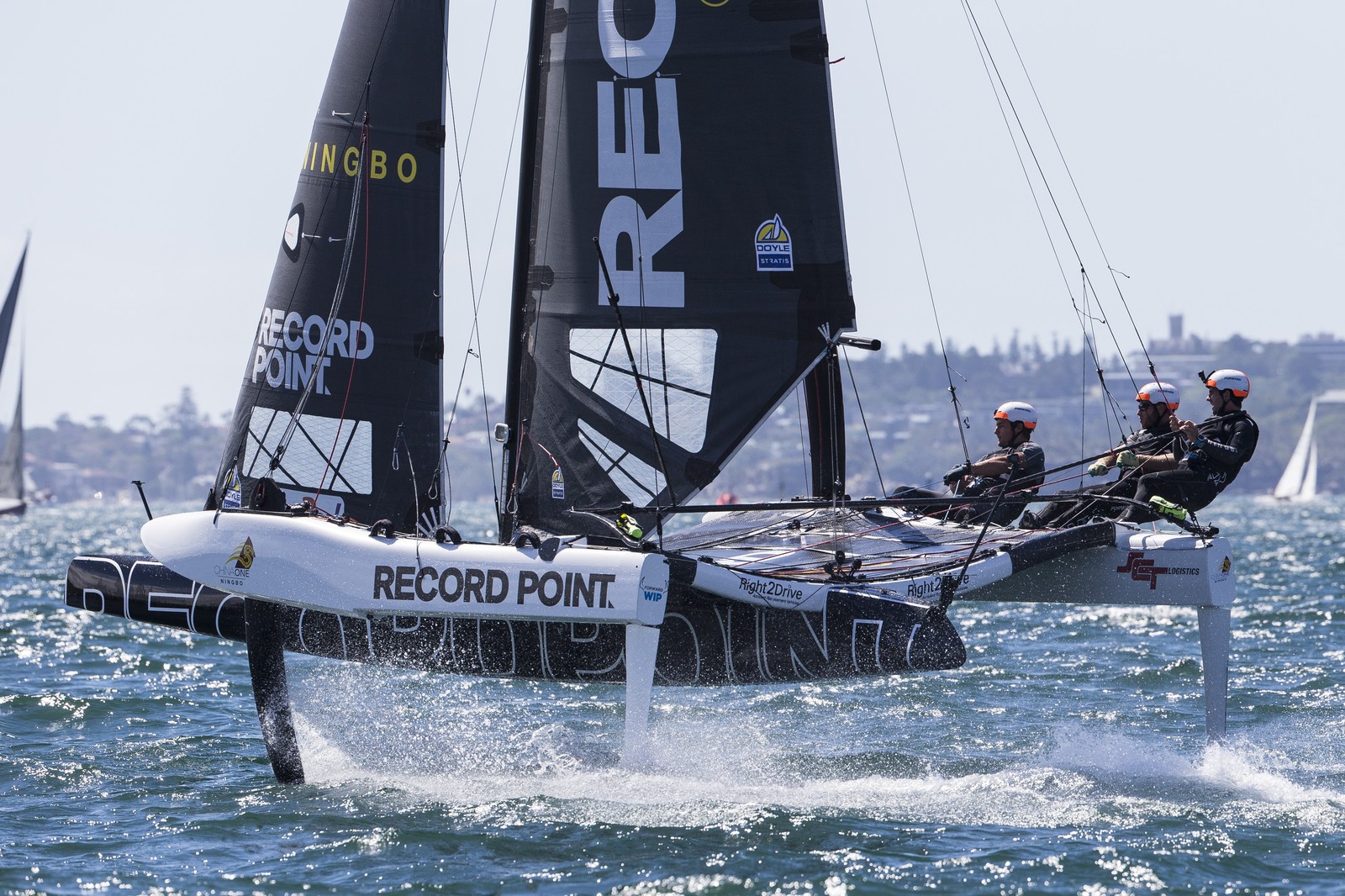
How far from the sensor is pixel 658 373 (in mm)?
8305

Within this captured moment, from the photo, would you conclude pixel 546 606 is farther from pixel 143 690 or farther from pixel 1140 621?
pixel 1140 621

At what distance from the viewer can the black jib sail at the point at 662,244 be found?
828 centimetres

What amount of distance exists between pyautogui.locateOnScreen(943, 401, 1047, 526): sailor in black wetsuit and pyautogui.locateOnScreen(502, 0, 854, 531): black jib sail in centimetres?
107

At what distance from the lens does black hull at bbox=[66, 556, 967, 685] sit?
6.80m

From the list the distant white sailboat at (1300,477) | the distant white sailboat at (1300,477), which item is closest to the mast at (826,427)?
the distant white sailboat at (1300,477)

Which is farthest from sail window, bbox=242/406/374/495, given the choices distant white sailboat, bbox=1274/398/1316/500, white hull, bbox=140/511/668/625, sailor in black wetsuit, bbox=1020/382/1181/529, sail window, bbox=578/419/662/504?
distant white sailboat, bbox=1274/398/1316/500

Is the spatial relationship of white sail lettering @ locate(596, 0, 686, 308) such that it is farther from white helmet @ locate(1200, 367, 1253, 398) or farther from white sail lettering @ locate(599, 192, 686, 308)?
white helmet @ locate(1200, 367, 1253, 398)

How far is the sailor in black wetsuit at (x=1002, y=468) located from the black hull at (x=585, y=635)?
68.2 inches

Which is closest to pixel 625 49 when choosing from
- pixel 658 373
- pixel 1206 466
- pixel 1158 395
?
pixel 658 373

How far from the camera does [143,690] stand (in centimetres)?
→ 1002

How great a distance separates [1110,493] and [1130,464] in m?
0.22

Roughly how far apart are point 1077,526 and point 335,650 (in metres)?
3.60

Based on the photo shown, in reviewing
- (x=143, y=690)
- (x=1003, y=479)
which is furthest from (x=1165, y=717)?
(x=143, y=690)

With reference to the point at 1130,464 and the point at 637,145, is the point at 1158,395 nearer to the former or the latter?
the point at 1130,464
